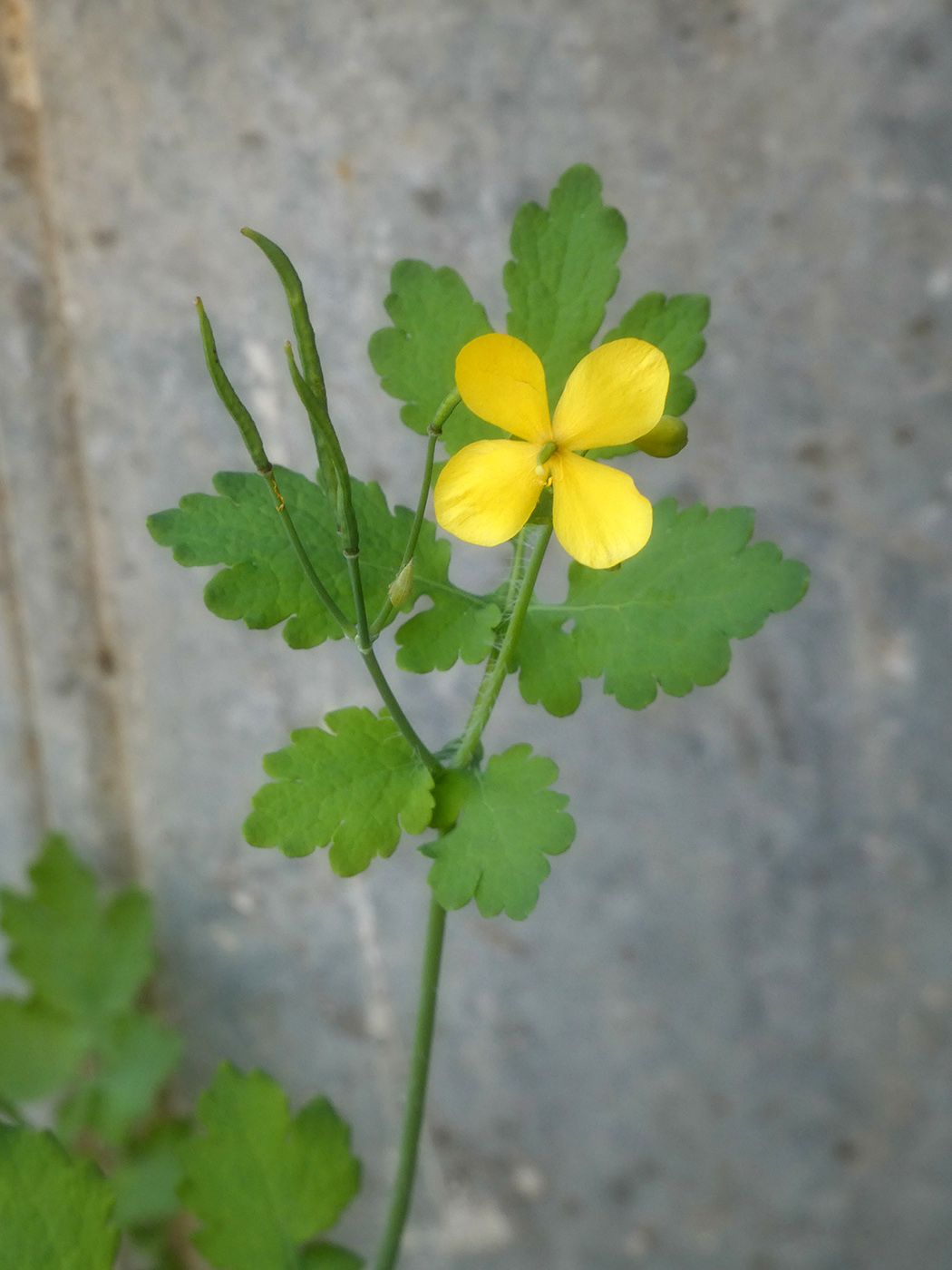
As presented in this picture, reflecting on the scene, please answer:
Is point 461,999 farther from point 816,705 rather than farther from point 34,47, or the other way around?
point 34,47

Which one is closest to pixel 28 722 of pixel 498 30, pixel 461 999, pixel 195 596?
pixel 195 596

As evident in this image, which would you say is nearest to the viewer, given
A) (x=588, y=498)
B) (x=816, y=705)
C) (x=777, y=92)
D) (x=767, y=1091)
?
(x=588, y=498)

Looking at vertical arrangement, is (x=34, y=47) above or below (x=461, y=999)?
above

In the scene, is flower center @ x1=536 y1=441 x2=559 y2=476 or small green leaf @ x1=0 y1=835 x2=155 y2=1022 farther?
Answer: small green leaf @ x1=0 y1=835 x2=155 y2=1022

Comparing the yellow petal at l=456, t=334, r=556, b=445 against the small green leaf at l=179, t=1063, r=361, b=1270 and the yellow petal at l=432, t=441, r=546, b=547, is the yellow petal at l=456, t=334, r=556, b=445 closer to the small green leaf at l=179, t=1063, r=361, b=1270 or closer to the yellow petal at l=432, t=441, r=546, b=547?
the yellow petal at l=432, t=441, r=546, b=547

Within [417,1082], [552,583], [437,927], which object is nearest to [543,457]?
[437,927]

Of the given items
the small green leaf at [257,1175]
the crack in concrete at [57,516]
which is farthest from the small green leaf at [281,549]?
the crack in concrete at [57,516]

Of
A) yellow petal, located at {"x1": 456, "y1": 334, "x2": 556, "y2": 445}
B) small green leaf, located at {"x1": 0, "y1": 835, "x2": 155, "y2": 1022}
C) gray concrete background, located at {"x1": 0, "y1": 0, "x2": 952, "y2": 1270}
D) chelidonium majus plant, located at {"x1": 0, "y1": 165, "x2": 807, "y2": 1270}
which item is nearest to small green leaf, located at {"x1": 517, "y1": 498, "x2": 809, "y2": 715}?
chelidonium majus plant, located at {"x1": 0, "y1": 165, "x2": 807, "y2": 1270}
